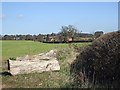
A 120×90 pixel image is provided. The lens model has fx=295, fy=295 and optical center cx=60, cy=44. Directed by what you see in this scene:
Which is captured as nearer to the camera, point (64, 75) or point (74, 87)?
point (74, 87)

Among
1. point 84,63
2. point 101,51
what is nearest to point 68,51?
point 84,63

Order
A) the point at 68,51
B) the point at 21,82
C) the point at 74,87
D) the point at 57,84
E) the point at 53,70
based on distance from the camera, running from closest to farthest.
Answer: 1. the point at 74,87
2. the point at 57,84
3. the point at 21,82
4. the point at 53,70
5. the point at 68,51

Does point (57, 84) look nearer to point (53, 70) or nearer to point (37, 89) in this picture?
point (37, 89)

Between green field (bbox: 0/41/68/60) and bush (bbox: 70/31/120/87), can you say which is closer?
bush (bbox: 70/31/120/87)

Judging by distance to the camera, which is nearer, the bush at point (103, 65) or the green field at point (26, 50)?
the bush at point (103, 65)

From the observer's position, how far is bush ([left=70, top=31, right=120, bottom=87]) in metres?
11.7

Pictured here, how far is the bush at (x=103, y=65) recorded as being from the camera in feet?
38.3

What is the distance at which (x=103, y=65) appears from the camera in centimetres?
1211

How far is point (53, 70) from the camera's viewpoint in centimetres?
1502

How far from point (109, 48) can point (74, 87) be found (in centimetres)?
218

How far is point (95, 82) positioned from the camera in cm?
1198

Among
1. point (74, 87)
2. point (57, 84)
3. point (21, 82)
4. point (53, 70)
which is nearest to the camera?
point (74, 87)

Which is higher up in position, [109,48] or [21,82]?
[109,48]

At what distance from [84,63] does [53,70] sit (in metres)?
1.99
